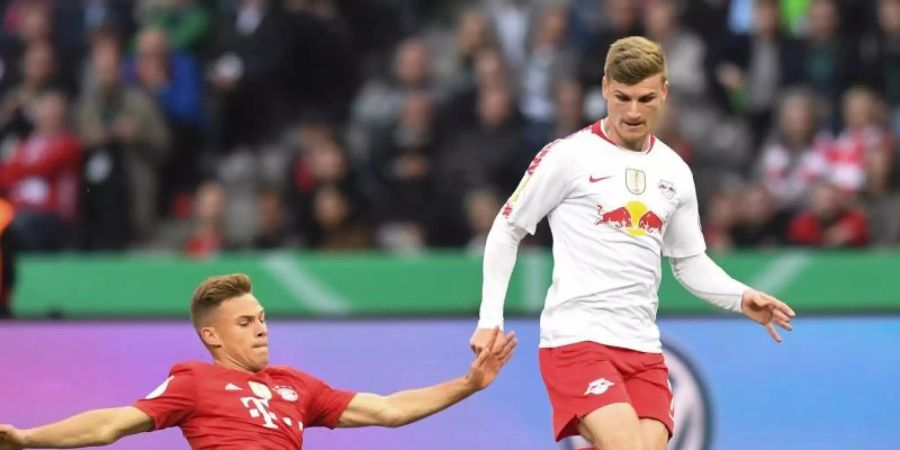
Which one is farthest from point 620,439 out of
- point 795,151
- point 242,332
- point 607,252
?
point 795,151

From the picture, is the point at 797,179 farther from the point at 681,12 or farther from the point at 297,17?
the point at 297,17

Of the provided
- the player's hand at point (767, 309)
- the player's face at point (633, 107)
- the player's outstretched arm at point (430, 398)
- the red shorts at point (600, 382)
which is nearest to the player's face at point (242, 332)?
the player's outstretched arm at point (430, 398)

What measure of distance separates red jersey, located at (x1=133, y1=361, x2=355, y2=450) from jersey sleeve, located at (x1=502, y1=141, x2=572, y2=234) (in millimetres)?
956

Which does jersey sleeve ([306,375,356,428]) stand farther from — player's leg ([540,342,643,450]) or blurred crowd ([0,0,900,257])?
blurred crowd ([0,0,900,257])

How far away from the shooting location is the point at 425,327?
311 inches

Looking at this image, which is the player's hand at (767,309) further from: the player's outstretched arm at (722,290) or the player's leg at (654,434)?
the player's leg at (654,434)

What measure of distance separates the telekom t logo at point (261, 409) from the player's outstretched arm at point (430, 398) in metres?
0.30

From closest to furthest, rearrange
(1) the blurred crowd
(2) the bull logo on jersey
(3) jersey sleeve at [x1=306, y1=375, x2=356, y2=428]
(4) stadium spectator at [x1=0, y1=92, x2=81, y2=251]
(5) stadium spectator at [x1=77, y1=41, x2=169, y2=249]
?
1. (2) the bull logo on jersey
2. (3) jersey sleeve at [x1=306, y1=375, x2=356, y2=428]
3. (1) the blurred crowd
4. (4) stadium spectator at [x1=0, y1=92, x2=81, y2=251]
5. (5) stadium spectator at [x1=77, y1=41, x2=169, y2=249]

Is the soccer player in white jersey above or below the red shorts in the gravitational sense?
above

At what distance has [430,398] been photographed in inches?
236

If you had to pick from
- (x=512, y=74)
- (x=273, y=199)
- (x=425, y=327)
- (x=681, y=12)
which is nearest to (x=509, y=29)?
(x=512, y=74)

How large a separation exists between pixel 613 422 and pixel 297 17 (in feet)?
22.3

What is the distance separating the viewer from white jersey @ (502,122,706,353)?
19.2 feet

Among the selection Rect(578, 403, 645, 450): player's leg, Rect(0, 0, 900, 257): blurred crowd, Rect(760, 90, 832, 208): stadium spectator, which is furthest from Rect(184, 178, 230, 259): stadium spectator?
Rect(578, 403, 645, 450): player's leg
